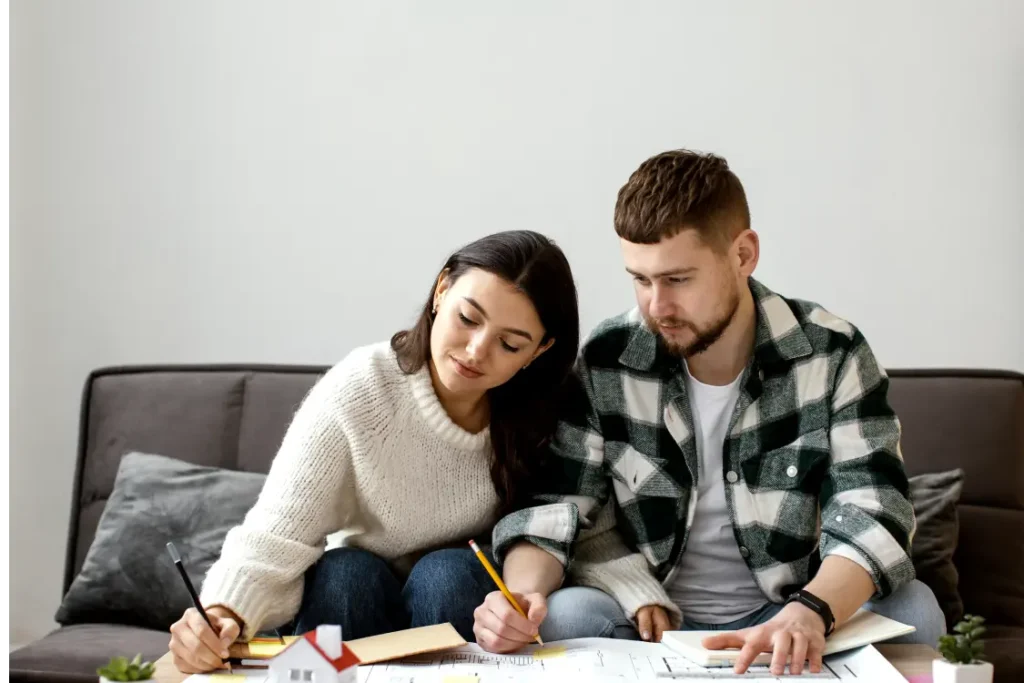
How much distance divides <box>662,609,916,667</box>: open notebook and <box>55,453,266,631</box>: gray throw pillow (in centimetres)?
94

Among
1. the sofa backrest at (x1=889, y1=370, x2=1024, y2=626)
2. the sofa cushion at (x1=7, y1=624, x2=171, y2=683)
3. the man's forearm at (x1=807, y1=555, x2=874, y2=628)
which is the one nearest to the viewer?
the man's forearm at (x1=807, y1=555, x2=874, y2=628)

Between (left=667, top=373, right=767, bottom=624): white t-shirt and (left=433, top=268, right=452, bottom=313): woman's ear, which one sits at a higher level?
(left=433, top=268, right=452, bottom=313): woman's ear

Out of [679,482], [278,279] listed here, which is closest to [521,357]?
[679,482]

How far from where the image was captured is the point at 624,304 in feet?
7.73

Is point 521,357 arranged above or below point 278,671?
above

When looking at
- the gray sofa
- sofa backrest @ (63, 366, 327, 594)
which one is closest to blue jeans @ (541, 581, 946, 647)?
the gray sofa

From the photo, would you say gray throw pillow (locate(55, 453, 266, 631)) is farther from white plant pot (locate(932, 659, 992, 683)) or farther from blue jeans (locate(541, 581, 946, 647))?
white plant pot (locate(932, 659, 992, 683))

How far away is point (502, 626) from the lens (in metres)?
1.23

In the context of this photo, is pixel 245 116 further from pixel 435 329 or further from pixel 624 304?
pixel 435 329

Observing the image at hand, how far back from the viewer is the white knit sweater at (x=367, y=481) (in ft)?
4.62

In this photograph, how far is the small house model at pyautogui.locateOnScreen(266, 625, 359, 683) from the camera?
0.94 metres

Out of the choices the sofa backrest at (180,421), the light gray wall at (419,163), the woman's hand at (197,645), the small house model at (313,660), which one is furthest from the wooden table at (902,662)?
the light gray wall at (419,163)

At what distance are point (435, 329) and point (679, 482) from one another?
0.44 m

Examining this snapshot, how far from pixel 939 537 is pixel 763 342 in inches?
19.3
